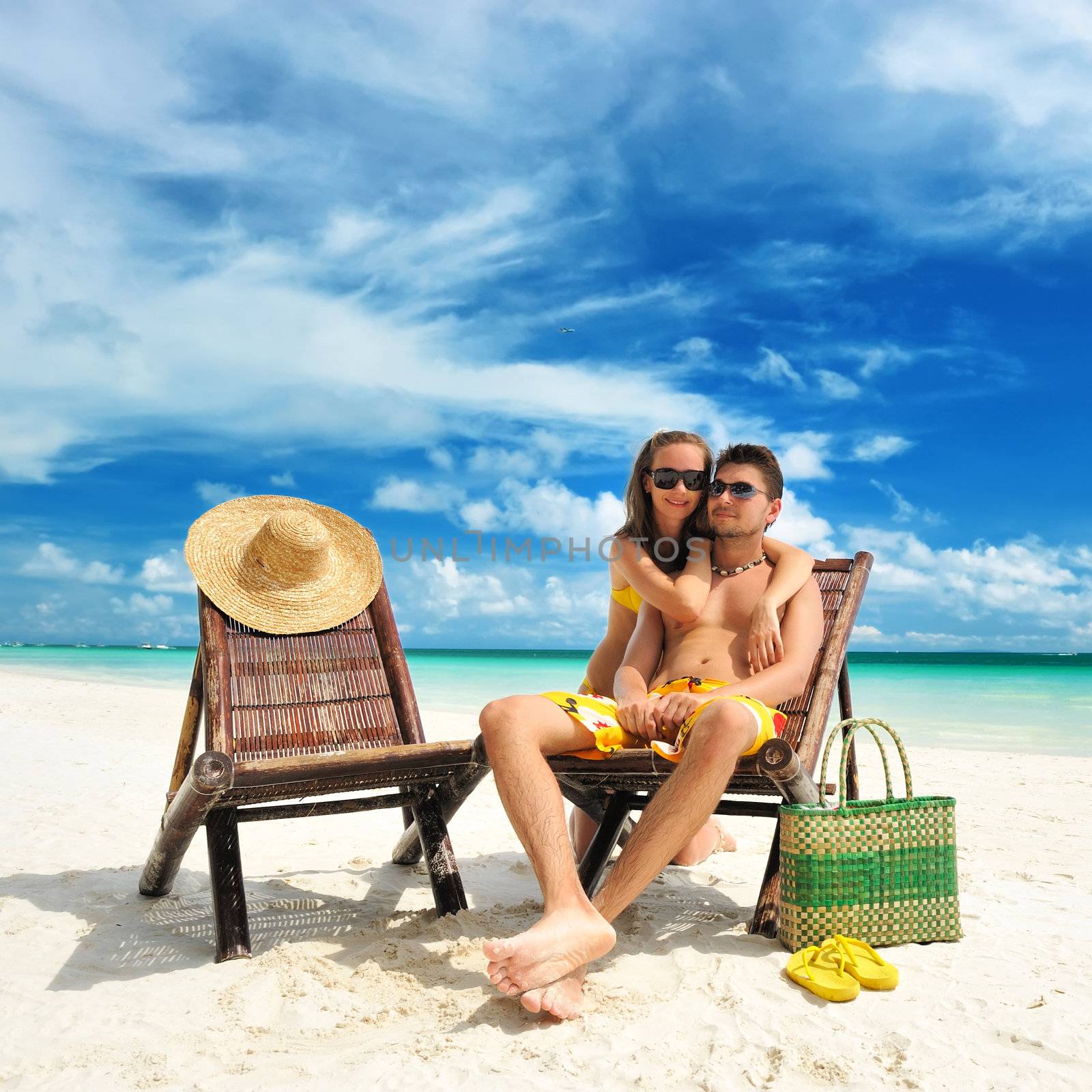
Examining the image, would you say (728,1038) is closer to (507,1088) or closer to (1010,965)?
(507,1088)

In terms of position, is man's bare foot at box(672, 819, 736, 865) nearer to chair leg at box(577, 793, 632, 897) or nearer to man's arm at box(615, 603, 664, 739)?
chair leg at box(577, 793, 632, 897)

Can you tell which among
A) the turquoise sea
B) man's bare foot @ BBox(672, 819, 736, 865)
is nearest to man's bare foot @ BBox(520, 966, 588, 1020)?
man's bare foot @ BBox(672, 819, 736, 865)

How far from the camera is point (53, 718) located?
35.2 ft

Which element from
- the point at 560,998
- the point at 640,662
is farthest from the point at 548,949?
the point at 640,662

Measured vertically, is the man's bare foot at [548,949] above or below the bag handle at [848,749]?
below

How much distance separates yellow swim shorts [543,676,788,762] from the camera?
258cm

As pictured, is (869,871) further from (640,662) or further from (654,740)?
(640,662)

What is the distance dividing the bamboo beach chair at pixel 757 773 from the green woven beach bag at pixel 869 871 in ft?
0.46

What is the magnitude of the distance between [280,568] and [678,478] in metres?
1.62

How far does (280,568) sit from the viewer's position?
144 inches

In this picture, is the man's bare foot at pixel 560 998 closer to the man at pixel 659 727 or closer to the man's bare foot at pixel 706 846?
the man at pixel 659 727

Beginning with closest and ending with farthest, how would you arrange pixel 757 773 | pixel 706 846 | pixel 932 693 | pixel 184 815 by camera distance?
pixel 757 773 < pixel 184 815 < pixel 706 846 < pixel 932 693

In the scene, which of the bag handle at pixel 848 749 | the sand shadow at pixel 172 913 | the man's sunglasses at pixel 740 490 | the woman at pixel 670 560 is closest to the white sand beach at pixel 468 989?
the sand shadow at pixel 172 913

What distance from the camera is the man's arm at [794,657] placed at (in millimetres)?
2855
